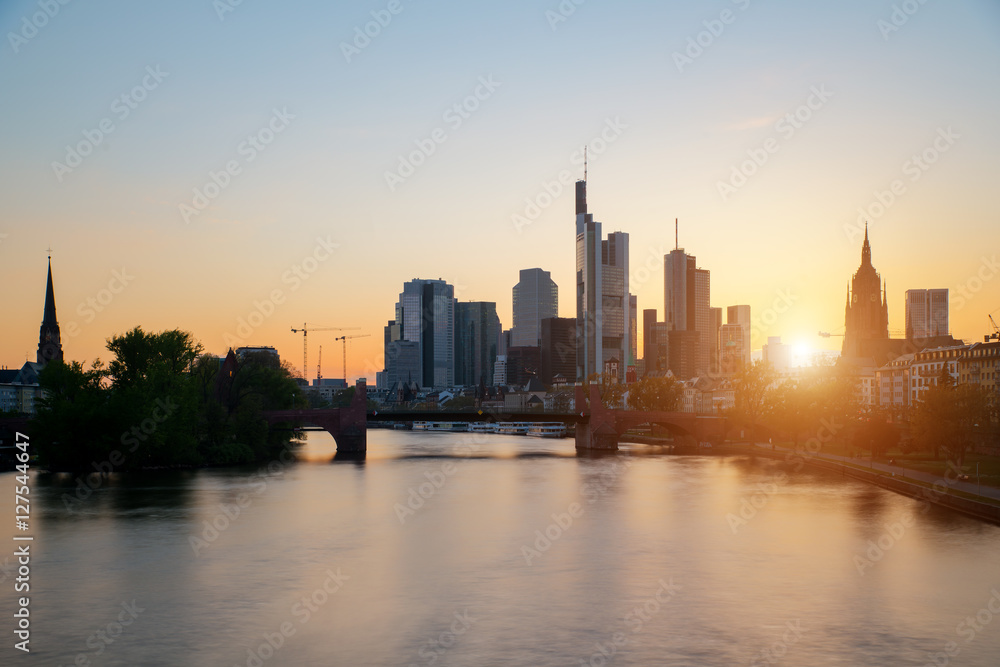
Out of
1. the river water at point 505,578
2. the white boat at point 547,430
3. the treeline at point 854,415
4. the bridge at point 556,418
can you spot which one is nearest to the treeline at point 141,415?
the river water at point 505,578

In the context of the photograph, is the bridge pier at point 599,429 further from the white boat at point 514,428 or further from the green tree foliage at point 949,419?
the white boat at point 514,428

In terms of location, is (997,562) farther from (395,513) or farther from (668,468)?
(668,468)

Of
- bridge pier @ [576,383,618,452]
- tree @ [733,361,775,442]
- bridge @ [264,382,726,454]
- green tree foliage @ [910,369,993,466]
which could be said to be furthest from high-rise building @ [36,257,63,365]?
green tree foliage @ [910,369,993,466]

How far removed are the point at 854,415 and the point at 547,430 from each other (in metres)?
73.4

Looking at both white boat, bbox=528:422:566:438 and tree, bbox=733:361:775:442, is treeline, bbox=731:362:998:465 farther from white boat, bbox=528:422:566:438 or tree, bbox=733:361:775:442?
white boat, bbox=528:422:566:438

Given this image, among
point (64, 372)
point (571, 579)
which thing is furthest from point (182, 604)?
point (64, 372)

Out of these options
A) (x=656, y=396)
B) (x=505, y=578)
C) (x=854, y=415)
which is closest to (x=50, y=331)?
(x=656, y=396)

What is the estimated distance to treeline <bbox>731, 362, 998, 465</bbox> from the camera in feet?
232

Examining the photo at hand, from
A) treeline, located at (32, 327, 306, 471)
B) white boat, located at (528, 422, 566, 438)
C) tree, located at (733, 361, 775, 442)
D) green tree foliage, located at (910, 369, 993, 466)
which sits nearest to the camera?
green tree foliage, located at (910, 369, 993, 466)

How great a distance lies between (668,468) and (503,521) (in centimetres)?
3683

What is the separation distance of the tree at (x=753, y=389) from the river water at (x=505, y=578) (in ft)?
168

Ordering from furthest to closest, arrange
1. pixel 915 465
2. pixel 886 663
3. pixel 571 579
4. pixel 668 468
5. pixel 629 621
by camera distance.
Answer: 1. pixel 668 468
2. pixel 915 465
3. pixel 571 579
4. pixel 629 621
5. pixel 886 663

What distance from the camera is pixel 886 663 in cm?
2620

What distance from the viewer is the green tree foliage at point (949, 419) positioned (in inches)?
2689
